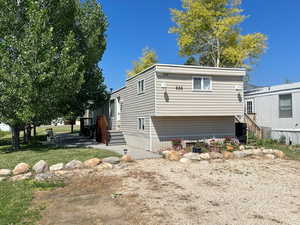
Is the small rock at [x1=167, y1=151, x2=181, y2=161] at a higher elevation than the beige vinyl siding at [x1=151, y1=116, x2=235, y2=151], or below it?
below

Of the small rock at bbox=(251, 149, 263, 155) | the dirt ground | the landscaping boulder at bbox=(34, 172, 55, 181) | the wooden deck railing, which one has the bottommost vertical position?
the dirt ground

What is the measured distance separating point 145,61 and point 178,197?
27.9 metres

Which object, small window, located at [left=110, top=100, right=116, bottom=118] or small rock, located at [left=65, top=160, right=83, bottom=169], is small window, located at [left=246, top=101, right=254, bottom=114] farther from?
small rock, located at [left=65, top=160, right=83, bottom=169]

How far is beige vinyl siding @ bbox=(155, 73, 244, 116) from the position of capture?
12.8 m

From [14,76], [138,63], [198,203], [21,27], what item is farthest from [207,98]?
[138,63]

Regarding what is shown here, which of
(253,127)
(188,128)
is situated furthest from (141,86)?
(253,127)

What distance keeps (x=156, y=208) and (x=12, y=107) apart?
11.1 meters

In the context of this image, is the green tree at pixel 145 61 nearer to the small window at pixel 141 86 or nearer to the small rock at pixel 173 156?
the small window at pixel 141 86

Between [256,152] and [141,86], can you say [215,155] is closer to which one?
[256,152]

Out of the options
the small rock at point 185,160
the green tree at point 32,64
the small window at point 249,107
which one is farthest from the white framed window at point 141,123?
the small window at point 249,107

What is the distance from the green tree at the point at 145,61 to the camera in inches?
1284

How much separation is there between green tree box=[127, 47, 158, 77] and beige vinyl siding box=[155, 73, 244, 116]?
1939 centimetres

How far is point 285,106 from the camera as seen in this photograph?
16.8m

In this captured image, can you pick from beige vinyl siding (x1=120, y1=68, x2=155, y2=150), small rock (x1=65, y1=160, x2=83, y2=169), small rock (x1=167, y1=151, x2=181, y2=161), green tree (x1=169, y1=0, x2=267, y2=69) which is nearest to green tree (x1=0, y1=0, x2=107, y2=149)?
beige vinyl siding (x1=120, y1=68, x2=155, y2=150)
